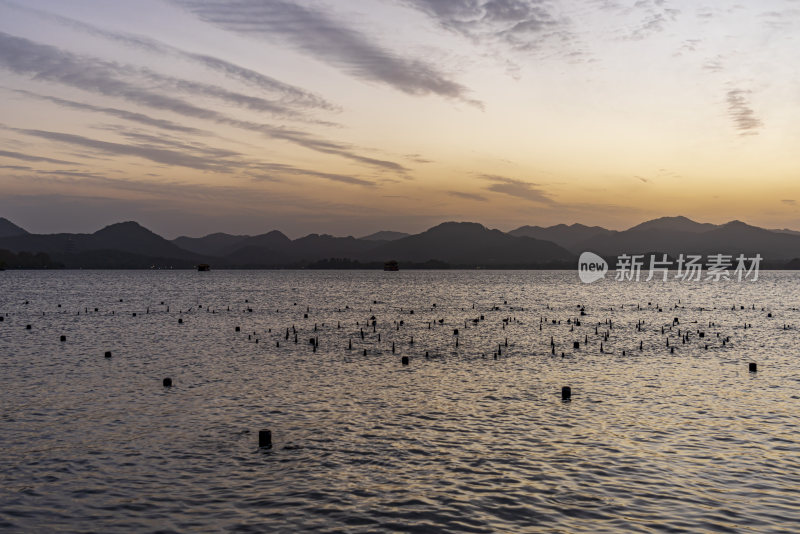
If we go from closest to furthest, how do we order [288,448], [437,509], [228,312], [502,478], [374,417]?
[437,509], [502,478], [288,448], [374,417], [228,312]

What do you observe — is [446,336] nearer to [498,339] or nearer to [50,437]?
[498,339]

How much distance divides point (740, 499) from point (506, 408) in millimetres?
14237

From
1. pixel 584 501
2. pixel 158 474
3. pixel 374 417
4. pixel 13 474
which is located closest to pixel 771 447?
pixel 584 501

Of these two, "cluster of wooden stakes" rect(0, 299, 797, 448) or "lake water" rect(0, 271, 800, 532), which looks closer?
"lake water" rect(0, 271, 800, 532)

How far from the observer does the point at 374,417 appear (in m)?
30.6

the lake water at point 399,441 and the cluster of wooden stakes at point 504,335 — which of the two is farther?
the cluster of wooden stakes at point 504,335

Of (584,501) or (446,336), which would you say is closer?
(584,501)

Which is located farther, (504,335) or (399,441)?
(504,335)

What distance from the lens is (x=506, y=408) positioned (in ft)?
107

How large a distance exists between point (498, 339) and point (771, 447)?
42.9 m

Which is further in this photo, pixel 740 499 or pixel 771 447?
pixel 771 447

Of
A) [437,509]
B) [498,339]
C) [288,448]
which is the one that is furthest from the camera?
[498,339]

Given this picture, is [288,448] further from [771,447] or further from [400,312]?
[400,312]

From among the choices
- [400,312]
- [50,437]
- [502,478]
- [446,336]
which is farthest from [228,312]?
[502,478]
